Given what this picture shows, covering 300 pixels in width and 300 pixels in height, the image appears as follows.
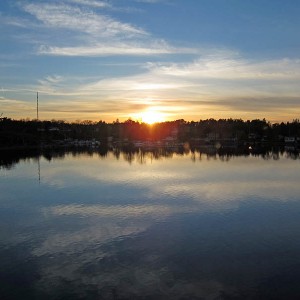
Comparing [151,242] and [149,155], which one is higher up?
[149,155]

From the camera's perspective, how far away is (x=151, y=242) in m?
16.7

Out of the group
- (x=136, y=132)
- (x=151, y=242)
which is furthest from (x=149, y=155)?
(x=136, y=132)

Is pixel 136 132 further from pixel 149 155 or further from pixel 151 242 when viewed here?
pixel 151 242

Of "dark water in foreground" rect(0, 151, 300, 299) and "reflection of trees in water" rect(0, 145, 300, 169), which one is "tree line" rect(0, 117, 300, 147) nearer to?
"reflection of trees in water" rect(0, 145, 300, 169)

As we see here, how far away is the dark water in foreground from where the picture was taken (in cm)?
1216

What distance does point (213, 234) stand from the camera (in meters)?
17.7

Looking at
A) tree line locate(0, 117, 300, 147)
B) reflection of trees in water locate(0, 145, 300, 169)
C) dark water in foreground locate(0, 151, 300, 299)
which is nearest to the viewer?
dark water in foreground locate(0, 151, 300, 299)

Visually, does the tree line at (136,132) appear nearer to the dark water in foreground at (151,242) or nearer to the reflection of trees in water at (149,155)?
the reflection of trees in water at (149,155)

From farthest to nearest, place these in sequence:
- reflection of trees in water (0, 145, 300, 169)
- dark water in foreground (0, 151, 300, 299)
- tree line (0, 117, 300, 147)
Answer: tree line (0, 117, 300, 147), reflection of trees in water (0, 145, 300, 169), dark water in foreground (0, 151, 300, 299)

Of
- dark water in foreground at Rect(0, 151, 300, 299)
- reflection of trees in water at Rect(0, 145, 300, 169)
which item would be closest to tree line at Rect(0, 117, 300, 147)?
reflection of trees in water at Rect(0, 145, 300, 169)

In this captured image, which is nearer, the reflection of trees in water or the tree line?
the reflection of trees in water

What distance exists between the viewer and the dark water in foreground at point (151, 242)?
39.9 ft

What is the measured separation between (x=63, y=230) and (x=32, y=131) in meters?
119

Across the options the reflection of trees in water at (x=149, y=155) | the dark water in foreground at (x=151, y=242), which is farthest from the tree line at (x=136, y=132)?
the dark water in foreground at (x=151, y=242)
